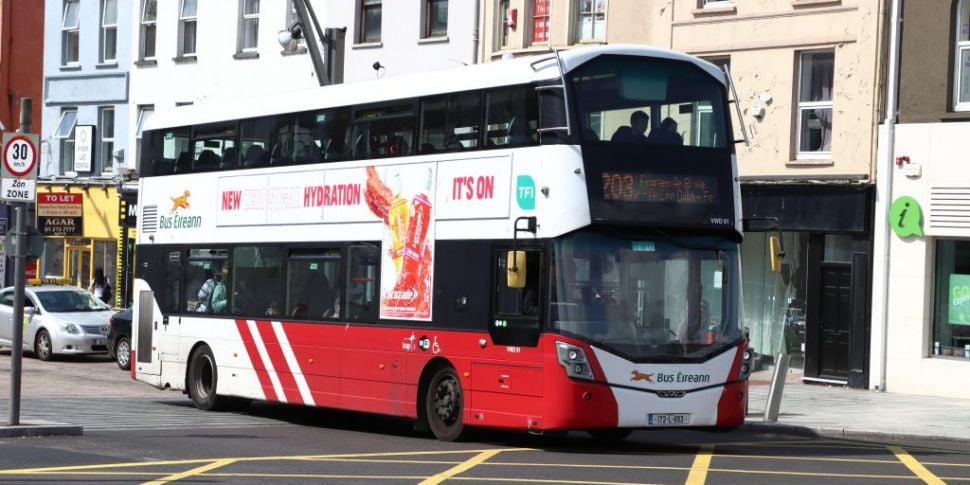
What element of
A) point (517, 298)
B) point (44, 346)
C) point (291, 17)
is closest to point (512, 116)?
point (517, 298)

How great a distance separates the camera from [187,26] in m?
45.9

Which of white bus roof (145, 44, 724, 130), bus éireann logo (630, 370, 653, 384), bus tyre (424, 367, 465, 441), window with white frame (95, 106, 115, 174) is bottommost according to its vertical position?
bus tyre (424, 367, 465, 441)

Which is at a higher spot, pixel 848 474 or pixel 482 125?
pixel 482 125

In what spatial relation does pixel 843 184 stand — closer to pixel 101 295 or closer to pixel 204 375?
pixel 204 375

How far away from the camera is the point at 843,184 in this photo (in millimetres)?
30484

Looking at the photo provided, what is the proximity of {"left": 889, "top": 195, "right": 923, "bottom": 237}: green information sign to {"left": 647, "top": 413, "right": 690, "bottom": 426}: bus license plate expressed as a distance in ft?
44.1

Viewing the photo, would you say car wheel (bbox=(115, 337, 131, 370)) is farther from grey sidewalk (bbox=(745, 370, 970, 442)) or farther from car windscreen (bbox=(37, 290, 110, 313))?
grey sidewalk (bbox=(745, 370, 970, 442))

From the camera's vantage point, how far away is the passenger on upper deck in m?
17.2

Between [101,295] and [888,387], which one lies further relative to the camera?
[101,295]

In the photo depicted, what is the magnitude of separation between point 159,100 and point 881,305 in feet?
77.2

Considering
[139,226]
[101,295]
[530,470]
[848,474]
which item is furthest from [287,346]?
[101,295]

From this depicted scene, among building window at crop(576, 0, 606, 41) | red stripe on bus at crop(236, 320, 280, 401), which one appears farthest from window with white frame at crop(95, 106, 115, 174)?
red stripe on bus at crop(236, 320, 280, 401)

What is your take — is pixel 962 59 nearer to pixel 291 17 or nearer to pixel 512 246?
pixel 512 246

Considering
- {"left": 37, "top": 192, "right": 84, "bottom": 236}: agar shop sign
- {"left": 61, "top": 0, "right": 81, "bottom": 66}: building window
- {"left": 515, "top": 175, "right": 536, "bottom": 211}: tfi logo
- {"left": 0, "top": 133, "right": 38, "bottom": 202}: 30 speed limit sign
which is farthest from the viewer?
{"left": 61, "top": 0, "right": 81, "bottom": 66}: building window
